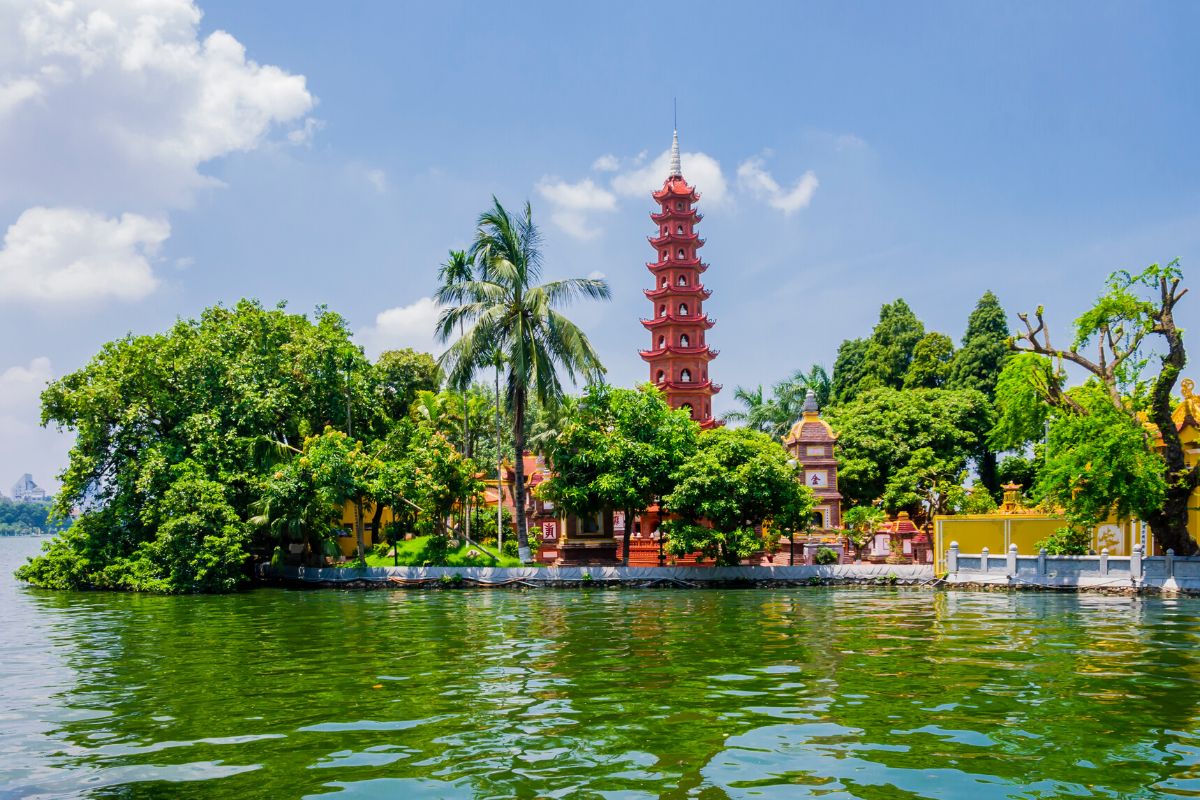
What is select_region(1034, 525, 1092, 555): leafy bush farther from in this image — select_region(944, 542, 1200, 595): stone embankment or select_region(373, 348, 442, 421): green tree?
select_region(373, 348, 442, 421): green tree

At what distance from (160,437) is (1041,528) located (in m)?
32.8

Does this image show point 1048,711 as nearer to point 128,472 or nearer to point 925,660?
point 925,660

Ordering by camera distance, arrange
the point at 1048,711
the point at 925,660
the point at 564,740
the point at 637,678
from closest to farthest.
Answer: the point at 564,740 → the point at 1048,711 → the point at 637,678 → the point at 925,660

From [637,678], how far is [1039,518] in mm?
25243

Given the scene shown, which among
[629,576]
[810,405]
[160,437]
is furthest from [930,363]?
[160,437]

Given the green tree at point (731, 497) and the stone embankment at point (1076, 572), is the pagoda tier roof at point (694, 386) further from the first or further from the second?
the stone embankment at point (1076, 572)

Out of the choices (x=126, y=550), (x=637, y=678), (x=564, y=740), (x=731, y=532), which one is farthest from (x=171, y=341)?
(x=564, y=740)

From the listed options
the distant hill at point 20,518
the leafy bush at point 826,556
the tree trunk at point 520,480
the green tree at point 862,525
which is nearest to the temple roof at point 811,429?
the green tree at point 862,525

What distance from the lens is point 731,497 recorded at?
33.3 meters

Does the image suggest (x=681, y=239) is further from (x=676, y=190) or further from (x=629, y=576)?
(x=629, y=576)

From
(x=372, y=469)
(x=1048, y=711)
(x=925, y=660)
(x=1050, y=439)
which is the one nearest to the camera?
(x=1048, y=711)

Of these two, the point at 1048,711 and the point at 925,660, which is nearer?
the point at 1048,711

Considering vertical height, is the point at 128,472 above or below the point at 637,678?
above

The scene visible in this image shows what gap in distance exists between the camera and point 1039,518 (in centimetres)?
3241
